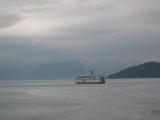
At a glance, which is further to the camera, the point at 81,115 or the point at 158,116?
the point at 81,115

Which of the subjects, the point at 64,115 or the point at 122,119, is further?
the point at 64,115

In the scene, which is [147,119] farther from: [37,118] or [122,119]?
[37,118]

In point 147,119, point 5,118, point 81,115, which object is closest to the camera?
point 147,119

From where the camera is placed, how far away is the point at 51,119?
216ft

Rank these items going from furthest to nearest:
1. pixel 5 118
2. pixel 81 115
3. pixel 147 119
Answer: pixel 81 115
pixel 5 118
pixel 147 119

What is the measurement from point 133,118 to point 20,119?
63.7 ft

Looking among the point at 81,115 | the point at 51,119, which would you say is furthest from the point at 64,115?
the point at 51,119

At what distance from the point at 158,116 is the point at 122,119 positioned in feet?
22.2

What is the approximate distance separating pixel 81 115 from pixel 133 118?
1119 centimetres

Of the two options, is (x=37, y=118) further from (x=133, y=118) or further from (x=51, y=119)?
(x=133, y=118)

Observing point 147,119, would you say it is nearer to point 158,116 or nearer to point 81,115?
point 158,116

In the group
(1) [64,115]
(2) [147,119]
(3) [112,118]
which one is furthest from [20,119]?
(2) [147,119]

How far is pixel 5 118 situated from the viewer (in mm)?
67250

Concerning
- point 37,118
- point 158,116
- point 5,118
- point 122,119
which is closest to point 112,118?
point 122,119
